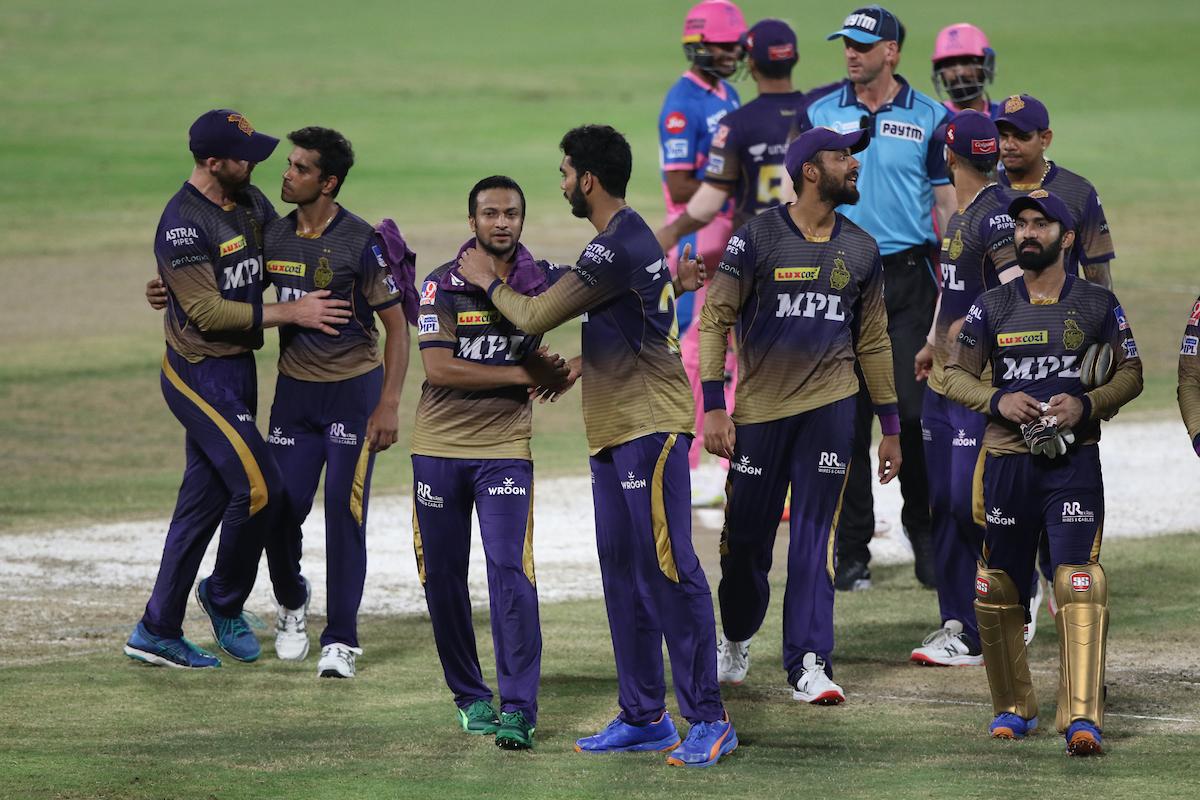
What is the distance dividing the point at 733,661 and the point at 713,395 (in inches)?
52.1

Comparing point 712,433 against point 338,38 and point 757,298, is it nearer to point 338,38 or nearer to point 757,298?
point 757,298

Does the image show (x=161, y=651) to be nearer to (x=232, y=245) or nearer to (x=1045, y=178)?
(x=232, y=245)

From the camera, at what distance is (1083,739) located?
7547 millimetres

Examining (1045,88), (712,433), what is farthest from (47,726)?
(1045,88)

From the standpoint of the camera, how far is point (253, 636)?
966cm

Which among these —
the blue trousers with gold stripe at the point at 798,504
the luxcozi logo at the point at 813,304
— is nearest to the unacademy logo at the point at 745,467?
the blue trousers with gold stripe at the point at 798,504

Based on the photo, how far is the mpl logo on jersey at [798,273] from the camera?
8680mm

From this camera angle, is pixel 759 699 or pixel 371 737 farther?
pixel 759 699

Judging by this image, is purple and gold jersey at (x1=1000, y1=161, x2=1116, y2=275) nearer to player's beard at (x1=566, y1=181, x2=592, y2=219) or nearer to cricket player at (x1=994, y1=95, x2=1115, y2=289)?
cricket player at (x1=994, y1=95, x2=1115, y2=289)

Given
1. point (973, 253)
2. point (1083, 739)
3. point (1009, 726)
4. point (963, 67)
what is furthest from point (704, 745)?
point (963, 67)

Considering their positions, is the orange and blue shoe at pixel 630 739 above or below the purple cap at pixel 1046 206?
below

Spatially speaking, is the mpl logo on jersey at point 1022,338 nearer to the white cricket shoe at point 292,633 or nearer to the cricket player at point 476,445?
the cricket player at point 476,445

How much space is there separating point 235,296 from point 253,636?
5.19ft

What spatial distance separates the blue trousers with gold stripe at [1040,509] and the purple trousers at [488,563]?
181 centimetres
